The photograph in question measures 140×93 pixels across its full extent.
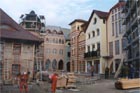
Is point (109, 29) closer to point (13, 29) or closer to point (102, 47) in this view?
point (102, 47)

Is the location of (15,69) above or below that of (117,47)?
below

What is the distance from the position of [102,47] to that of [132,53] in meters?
16.0

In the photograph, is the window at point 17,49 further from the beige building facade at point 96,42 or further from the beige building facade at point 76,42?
the beige building facade at point 76,42

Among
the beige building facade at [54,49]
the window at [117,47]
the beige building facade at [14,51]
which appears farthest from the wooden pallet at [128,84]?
the beige building facade at [54,49]

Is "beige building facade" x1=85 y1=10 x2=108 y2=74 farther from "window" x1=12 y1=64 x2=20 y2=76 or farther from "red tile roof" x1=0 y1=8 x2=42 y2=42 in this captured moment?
"window" x1=12 y1=64 x2=20 y2=76

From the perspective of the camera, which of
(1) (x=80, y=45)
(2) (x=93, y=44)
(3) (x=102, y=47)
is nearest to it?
(3) (x=102, y=47)

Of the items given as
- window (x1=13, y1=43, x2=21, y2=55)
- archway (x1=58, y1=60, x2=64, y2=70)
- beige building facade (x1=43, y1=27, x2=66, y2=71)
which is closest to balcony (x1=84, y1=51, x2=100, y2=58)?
window (x1=13, y1=43, x2=21, y2=55)

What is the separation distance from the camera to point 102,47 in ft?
173

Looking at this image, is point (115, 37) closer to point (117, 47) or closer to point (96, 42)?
point (117, 47)

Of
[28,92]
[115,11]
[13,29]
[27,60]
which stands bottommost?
[28,92]

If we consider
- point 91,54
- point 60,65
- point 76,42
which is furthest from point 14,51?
point 60,65

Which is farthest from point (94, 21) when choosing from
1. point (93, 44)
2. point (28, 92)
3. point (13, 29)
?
point (28, 92)

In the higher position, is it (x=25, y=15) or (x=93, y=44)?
(x=25, y=15)

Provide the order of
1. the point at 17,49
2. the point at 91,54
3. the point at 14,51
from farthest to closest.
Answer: the point at 91,54, the point at 17,49, the point at 14,51
